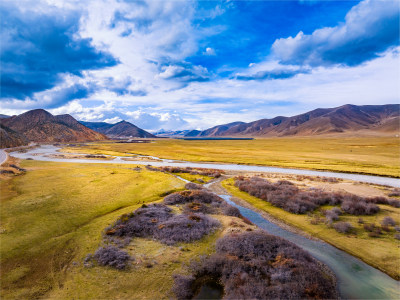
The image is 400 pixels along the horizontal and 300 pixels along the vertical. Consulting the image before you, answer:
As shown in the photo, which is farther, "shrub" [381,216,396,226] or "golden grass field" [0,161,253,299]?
"shrub" [381,216,396,226]

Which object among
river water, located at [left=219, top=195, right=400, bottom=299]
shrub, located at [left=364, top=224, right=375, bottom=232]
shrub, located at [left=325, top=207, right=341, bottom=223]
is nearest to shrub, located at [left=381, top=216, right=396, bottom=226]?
shrub, located at [left=364, top=224, right=375, bottom=232]

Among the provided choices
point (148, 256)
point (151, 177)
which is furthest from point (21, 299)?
point (151, 177)

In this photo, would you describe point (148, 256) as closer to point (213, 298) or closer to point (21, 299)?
point (213, 298)

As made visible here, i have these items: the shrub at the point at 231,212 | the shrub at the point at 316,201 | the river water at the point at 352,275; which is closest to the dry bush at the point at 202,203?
the shrub at the point at 231,212

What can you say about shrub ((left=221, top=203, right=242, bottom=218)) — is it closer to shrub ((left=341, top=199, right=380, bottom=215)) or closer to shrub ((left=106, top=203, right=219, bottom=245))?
shrub ((left=106, top=203, right=219, bottom=245))

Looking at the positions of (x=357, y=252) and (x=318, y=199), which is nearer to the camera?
(x=357, y=252)

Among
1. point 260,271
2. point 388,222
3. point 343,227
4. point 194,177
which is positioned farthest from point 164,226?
point 194,177

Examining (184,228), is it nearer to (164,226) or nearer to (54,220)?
(164,226)
